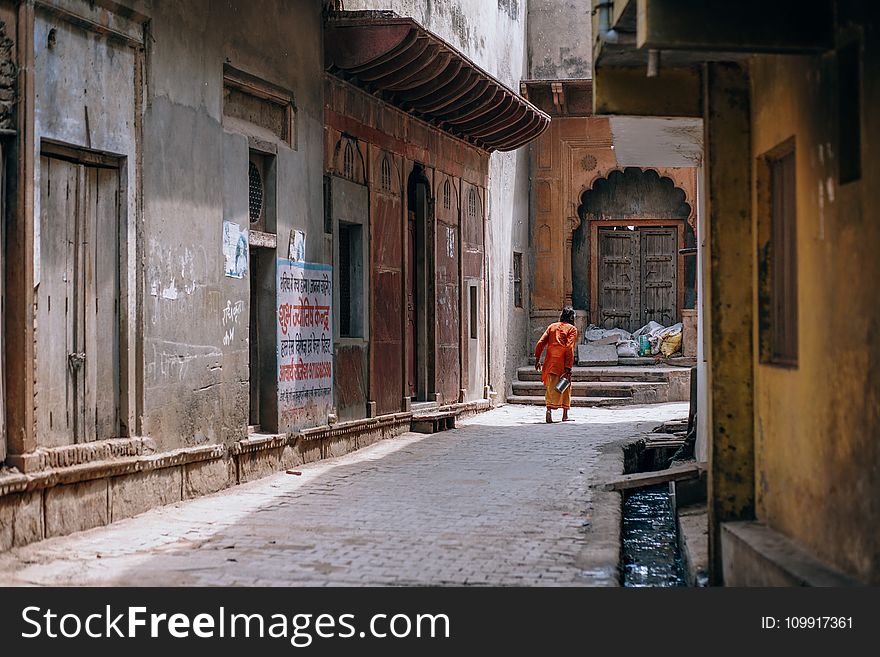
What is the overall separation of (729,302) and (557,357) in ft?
34.6

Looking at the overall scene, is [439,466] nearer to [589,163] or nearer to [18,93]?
[18,93]

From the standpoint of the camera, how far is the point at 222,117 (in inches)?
395

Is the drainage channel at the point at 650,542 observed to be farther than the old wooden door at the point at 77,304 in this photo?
No

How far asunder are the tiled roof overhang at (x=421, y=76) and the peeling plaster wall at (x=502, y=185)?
53.0 inches

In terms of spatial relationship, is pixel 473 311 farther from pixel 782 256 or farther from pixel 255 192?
pixel 782 256

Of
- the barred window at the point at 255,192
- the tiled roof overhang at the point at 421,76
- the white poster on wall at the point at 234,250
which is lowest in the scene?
the white poster on wall at the point at 234,250

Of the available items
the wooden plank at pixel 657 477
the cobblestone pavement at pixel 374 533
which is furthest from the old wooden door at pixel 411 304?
the wooden plank at pixel 657 477

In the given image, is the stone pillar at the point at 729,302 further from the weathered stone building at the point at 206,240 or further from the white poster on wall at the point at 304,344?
the white poster on wall at the point at 304,344

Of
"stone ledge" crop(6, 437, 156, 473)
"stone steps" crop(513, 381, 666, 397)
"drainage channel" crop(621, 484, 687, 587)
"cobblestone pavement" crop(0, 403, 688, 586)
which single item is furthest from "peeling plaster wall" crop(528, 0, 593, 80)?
"stone ledge" crop(6, 437, 156, 473)

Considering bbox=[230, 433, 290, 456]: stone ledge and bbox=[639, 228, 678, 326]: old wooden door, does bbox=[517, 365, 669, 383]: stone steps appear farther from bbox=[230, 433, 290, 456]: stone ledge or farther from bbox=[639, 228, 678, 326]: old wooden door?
bbox=[230, 433, 290, 456]: stone ledge

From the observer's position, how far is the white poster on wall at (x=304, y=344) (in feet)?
37.0

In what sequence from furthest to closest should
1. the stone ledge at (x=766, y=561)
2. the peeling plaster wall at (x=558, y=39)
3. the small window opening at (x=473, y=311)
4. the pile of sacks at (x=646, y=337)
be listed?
the peeling plaster wall at (x=558, y=39) < the pile of sacks at (x=646, y=337) < the small window opening at (x=473, y=311) < the stone ledge at (x=766, y=561)

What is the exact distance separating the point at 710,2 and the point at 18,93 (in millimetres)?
4265

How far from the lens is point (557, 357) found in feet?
55.0
